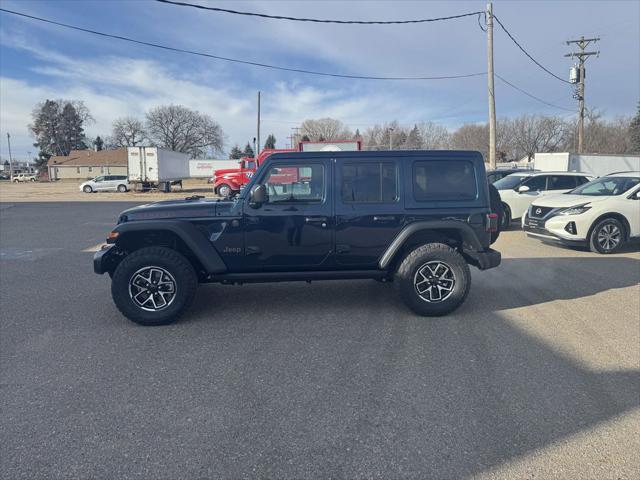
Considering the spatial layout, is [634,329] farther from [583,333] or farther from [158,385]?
[158,385]

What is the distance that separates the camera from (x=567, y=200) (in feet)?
30.1

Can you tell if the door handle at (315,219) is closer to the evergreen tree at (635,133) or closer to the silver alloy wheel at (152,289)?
the silver alloy wheel at (152,289)

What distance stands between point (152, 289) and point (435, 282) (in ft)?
10.6

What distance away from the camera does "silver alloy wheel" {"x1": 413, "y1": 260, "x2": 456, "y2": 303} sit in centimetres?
498

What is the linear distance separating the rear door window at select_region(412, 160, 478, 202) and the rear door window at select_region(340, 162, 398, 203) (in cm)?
28

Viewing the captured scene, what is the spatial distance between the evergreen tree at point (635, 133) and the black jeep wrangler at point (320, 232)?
194 feet

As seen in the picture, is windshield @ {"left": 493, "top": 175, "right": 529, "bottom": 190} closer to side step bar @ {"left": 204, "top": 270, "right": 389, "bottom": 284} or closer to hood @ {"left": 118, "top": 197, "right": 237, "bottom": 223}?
side step bar @ {"left": 204, "top": 270, "right": 389, "bottom": 284}

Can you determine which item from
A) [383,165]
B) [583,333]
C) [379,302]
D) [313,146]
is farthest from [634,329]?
[313,146]

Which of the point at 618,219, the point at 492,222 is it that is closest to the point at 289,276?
the point at 492,222

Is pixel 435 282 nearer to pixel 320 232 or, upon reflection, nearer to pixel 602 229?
pixel 320 232

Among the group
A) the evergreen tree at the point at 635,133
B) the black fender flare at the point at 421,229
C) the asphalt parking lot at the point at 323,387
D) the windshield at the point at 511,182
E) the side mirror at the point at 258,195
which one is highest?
the evergreen tree at the point at 635,133

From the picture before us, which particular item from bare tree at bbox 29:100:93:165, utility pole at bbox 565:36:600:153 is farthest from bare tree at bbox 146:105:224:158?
utility pole at bbox 565:36:600:153

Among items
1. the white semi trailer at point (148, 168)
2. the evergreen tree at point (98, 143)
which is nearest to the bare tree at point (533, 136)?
the white semi trailer at point (148, 168)

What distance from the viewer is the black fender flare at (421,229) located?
16.1 ft
